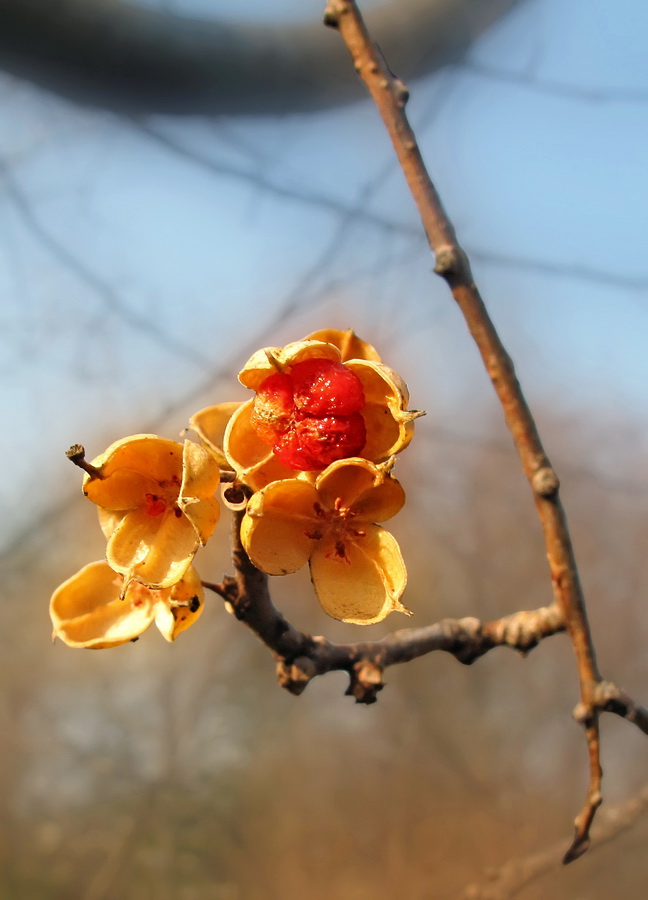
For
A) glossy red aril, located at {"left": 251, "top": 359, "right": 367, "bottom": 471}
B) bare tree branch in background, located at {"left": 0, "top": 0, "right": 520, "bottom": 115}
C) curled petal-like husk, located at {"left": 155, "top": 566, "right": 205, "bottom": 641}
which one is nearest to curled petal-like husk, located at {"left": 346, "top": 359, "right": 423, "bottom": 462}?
glossy red aril, located at {"left": 251, "top": 359, "right": 367, "bottom": 471}

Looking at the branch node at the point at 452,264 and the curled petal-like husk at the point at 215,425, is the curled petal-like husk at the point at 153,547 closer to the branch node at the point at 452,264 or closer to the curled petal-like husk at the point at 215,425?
the curled petal-like husk at the point at 215,425

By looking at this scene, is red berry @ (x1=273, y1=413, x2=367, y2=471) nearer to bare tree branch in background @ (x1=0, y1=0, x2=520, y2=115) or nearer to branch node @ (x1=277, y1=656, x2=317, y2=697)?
branch node @ (x1=277, y1=656, x2=317, y2=697)

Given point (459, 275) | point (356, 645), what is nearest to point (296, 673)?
point (356, 645)

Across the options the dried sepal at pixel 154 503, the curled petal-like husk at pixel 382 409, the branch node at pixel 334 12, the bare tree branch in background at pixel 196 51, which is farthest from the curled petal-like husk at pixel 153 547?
the bare tree branch in background at pixel 196 51

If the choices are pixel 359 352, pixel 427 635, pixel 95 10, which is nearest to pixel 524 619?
pixel 427 635

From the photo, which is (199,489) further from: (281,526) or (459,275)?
(459,275)

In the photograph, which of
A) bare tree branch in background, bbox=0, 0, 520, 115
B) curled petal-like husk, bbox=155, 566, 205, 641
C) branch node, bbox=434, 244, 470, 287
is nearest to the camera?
branch node, bbox=434, 244, 470, 287

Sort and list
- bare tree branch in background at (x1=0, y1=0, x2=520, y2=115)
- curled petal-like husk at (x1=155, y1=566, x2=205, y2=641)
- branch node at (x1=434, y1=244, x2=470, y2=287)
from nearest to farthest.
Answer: branch node at (x1=434, y1=244, x2=470, y2=287)
curled petal-like husk at (x1=155, y1=566, x2=205, y2=641)
bare tree branch in background at (x1=0, y1=0, x2=520, y2=115)
